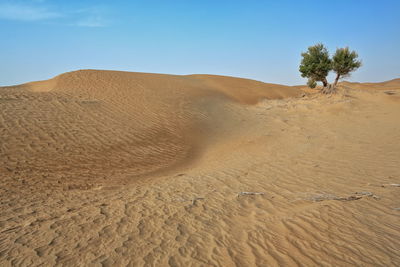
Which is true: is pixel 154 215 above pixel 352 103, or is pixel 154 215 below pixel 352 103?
below

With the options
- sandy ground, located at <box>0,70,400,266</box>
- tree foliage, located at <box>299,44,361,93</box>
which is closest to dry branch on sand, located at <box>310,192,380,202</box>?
sandy ground, located at <box>0,70,400,266</box>

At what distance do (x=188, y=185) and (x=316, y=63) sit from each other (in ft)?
66.7

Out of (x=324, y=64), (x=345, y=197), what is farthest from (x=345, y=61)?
(x=345, y=197)

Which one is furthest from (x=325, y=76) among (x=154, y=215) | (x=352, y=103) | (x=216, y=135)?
(x=154, y=215)

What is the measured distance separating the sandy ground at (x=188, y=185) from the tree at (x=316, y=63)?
867 centimetres

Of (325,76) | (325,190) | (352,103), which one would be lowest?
(325,190)

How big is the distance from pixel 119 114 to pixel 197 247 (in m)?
9.49

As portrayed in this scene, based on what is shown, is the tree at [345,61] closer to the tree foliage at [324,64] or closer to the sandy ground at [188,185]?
the tree foliage at [324,64]

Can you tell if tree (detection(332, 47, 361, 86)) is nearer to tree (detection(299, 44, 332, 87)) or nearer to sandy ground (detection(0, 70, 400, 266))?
tree (detection(299, 44, 332, 87))

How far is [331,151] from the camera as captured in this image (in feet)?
25.6

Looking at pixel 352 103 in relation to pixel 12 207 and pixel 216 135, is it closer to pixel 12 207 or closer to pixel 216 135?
pixel 216 135

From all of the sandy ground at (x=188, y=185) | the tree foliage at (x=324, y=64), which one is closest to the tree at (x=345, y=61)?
the tree foliage at (x=324, y=64)

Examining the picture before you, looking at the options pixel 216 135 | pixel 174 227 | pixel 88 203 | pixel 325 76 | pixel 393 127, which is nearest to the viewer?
pixel 174 227

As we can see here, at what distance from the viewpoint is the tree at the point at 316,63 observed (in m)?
21.6
